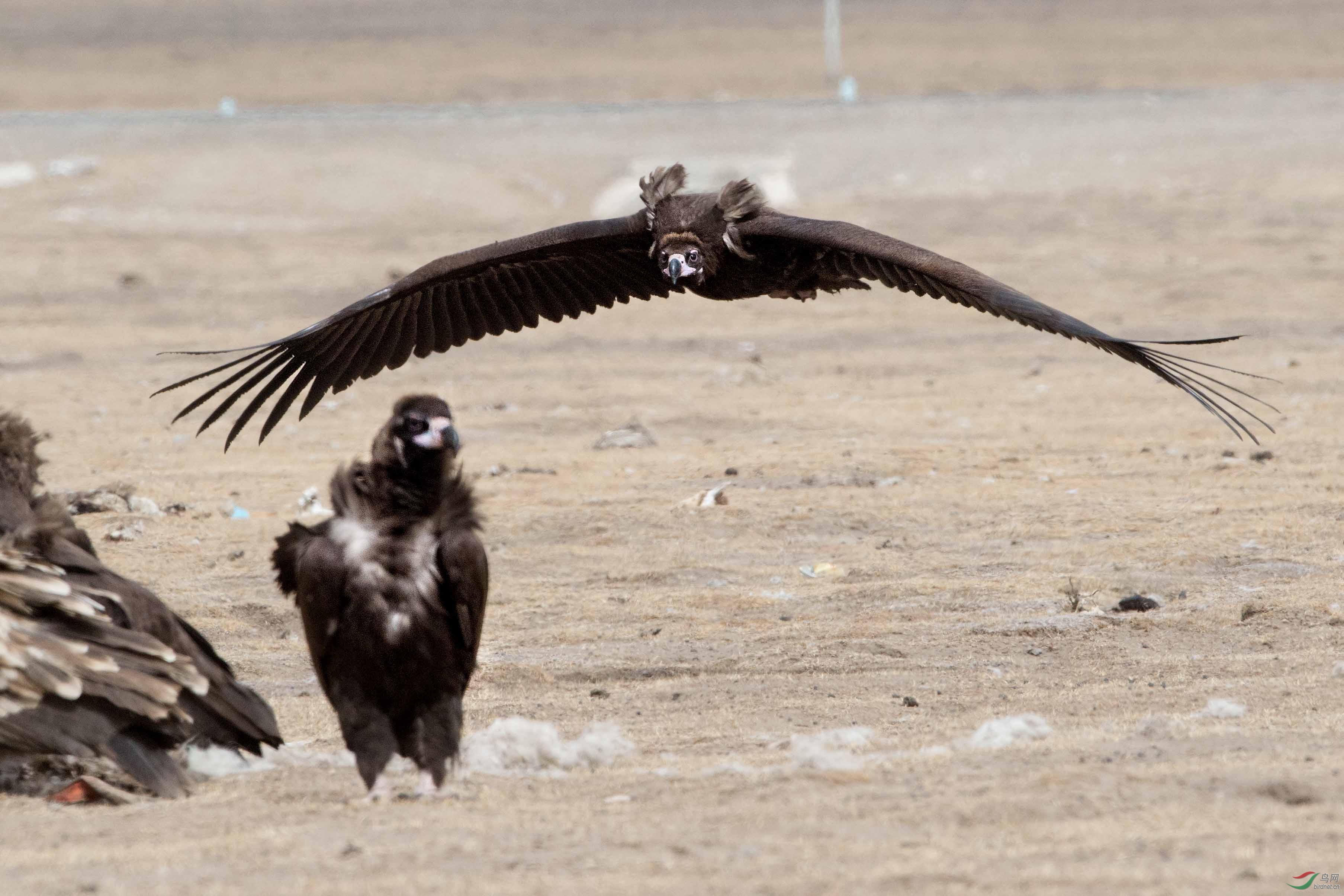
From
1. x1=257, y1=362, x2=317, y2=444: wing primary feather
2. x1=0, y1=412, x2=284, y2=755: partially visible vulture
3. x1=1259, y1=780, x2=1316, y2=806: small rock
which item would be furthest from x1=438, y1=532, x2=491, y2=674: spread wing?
x1=257, y1=362, x2=317, y2=444: wing primary feather

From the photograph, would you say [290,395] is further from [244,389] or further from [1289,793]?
[1289,793]

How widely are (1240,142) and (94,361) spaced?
1636 cm

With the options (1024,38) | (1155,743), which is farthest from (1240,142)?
(1024,38)

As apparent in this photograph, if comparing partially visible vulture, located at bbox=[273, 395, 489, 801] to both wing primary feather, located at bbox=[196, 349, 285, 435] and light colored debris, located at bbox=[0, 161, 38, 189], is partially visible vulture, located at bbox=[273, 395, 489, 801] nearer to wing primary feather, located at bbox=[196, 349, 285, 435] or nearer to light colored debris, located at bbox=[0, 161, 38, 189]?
wing primary feather, located at bbox=[196, 349, 285, 435]

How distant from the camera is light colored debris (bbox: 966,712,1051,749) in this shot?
522cm

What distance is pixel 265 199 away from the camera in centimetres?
2305

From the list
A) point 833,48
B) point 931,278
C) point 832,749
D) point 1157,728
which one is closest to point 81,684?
point 832,749

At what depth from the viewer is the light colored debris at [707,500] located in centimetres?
940

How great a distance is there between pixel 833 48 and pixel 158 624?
4109 centimetres

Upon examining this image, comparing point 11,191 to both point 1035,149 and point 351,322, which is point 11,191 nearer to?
point 1035,149

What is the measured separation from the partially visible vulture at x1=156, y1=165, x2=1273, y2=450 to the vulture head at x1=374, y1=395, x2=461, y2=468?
229cm

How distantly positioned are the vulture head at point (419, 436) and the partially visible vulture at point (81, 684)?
2.72 ft

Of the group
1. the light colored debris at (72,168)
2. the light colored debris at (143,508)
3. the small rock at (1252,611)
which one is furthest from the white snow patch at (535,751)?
the light colored debris at (72,168)

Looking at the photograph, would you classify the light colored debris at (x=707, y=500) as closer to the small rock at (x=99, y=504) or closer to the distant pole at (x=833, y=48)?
the small rock at (x=99, y=504)
